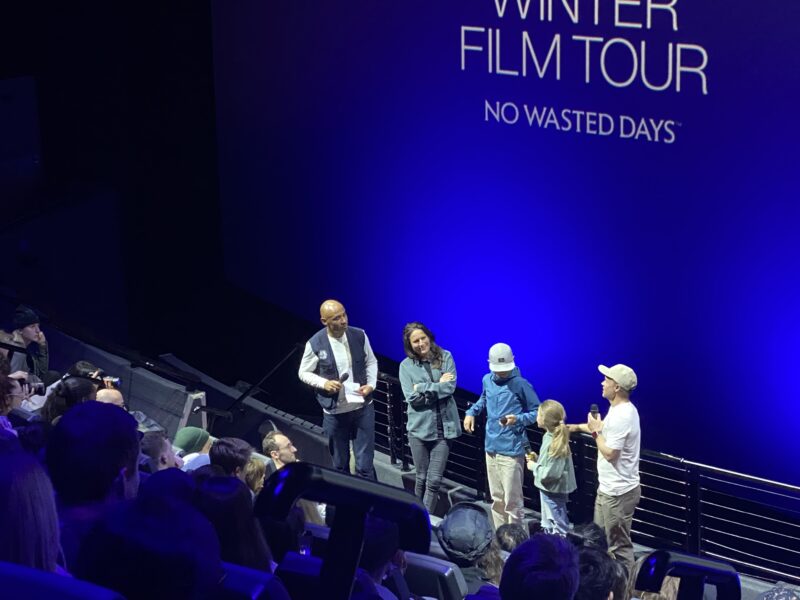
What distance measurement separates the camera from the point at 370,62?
391 inches

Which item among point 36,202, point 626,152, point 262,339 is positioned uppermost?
point 626,152

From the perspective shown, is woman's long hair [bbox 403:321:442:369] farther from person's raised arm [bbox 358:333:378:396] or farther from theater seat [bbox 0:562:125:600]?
theater seat [bbox 0:562:125:600]

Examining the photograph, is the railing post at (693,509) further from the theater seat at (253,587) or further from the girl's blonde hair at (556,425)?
the theater seat at (253,587)

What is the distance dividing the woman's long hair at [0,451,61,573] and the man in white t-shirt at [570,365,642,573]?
194 inches

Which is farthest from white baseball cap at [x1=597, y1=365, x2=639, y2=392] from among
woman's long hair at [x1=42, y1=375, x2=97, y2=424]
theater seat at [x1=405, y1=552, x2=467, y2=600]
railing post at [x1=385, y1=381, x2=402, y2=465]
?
theater seat at [x1=405, y1=552, x2=467, y2=600]

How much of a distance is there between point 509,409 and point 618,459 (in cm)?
80

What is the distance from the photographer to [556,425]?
6871 millimetres

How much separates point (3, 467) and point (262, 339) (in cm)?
973

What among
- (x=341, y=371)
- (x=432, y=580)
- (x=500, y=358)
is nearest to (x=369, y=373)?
(x=341, y=371)

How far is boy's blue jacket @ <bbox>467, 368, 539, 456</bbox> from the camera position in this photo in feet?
24.0

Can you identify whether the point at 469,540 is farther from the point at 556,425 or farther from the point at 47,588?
the point at 47,588

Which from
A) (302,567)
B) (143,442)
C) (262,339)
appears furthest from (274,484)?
(262,339)

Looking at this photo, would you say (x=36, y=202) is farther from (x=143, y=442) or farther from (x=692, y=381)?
(x=143, y=442)

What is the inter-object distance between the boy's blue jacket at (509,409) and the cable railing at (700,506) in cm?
51
